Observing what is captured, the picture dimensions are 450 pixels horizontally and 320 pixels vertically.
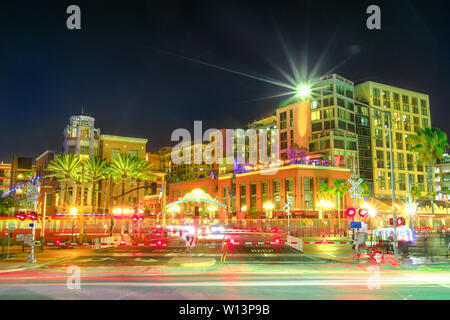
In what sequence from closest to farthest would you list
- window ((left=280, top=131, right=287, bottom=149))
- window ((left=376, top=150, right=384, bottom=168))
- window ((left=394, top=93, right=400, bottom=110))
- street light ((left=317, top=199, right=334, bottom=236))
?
street light ((left=317, top=199, right=334, bottom=236))
window ((left=376, top=150, right=384, bottom=168))
window ((left=394, top=93, right=400, bottom=110))
window ((left=280, top=131, right=287, bottom=149))

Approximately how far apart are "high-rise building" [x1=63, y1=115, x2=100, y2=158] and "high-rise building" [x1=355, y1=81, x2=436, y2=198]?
72.0 meters

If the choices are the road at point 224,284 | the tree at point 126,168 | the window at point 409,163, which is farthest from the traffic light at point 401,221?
the window at point 409,163

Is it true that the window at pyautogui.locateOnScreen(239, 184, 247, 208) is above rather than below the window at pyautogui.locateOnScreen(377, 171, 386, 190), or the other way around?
below

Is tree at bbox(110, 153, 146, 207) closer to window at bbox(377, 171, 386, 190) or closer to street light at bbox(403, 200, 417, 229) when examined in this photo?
street light at bbox(403, 200, 417, 229)

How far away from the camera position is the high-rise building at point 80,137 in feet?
302

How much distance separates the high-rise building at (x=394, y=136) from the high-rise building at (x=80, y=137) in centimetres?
7201

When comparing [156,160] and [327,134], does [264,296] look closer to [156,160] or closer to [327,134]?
[327,134]

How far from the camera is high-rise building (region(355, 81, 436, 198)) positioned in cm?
10088

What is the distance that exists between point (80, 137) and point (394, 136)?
83918mm

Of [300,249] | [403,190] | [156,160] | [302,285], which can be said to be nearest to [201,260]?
[302,285]

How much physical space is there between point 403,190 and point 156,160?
376 feet

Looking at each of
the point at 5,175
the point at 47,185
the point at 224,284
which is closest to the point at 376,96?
the point at 47,185

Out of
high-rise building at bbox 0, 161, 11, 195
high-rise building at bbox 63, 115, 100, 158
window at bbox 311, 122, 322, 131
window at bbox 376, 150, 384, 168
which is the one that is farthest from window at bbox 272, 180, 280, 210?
high-rise building at bbox 0, 161, 11, 195

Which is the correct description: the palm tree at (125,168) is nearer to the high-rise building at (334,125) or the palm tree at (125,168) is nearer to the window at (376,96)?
the high-rise building at (334,125)
